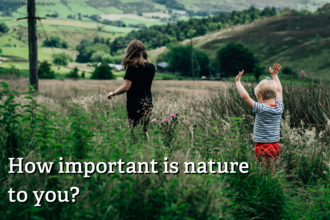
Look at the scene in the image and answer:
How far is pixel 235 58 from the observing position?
78.0 metres

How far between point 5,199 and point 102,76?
52.5 metres

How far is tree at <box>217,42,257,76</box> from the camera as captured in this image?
7559cm

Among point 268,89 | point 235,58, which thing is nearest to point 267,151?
point 268,89

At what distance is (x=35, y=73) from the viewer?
462 inches

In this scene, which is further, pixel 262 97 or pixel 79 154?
pixel 262 97

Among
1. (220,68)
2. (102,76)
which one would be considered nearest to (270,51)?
(220,68)

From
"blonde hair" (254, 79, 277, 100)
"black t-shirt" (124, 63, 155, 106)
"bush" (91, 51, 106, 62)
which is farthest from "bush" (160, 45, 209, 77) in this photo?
"blonde hair" (254, 79, 277, 100)

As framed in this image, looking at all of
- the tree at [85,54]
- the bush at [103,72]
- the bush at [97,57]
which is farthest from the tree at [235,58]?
the tree at [85,54]

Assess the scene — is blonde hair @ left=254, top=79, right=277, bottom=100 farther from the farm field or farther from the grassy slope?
the grassy slope

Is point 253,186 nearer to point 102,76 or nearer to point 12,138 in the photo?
point 12,138

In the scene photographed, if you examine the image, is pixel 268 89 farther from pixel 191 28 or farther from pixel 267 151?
pixel 191 28

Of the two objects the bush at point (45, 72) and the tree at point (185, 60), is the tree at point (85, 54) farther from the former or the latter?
the bush at point (45, 72)

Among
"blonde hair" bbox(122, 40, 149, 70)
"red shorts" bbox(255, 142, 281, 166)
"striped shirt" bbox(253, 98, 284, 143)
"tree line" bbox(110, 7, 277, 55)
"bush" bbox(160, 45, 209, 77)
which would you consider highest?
"tree line" bbox(110, 7, 277, 55)

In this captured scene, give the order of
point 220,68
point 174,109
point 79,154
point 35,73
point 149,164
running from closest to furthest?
point 149,164 < point 79,154 < point 174,109 < point 35,73 < point 220,68
